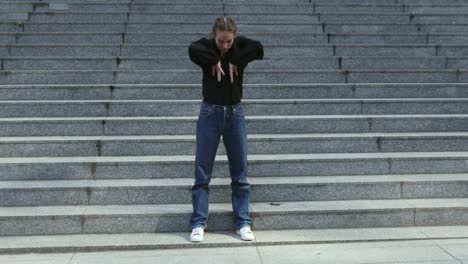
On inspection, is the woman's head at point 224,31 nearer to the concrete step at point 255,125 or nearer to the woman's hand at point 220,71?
the woman's hand at point 220,71

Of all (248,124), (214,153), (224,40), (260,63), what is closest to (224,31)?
(224,40)

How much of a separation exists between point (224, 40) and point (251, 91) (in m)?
2.49

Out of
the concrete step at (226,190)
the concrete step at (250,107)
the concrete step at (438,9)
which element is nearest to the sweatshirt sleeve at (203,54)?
the concrete step at (226,190)

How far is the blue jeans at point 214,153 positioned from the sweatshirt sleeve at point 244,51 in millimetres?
396

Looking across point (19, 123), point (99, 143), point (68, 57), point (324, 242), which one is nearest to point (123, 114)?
point (99, 143)

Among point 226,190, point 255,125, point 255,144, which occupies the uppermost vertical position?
point 255,125

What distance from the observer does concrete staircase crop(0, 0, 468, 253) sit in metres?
5.08

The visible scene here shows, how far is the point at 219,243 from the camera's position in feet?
15.6

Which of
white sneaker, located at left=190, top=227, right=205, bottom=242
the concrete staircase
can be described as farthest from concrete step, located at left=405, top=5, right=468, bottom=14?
white sneaker, located at left=190, top=227, right=205, bottom=242

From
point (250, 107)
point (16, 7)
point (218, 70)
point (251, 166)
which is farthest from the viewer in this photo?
point (16, 7)

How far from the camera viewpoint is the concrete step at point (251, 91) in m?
6.89

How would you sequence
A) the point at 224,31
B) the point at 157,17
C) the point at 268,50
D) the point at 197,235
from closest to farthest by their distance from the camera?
1. the point at 224,31
2. the point at 197,235
3. the point at 268,50
4. the point at 157,17

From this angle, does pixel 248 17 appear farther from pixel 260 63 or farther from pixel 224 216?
pixel 224 216

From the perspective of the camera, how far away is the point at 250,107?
664cm
